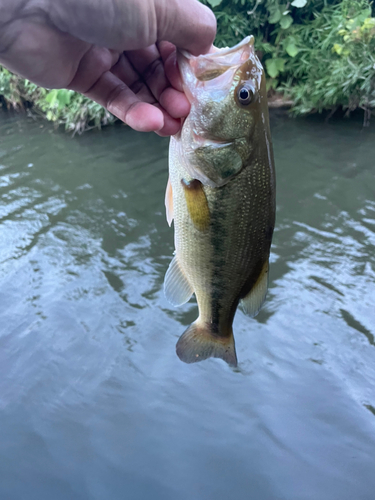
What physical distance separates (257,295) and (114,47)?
48.7 inches

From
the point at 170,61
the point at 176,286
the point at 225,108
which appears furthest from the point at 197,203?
the point at 170,61

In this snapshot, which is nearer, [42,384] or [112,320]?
[42,384]

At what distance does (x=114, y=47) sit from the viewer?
1.51 meters

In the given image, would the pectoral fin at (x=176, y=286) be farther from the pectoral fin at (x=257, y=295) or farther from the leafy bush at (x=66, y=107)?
the leafy bush at (x=66, y=107)

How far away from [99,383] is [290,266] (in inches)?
95.6

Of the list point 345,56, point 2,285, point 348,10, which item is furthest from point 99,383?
point 348,10

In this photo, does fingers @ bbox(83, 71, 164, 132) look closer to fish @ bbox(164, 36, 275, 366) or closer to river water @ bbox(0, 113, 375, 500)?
fish @ bbox(164, 36, 275, 366)

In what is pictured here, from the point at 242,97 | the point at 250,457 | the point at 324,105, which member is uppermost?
the point at 242,97

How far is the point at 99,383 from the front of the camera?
3225mm

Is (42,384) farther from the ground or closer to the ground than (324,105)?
closer to the ground

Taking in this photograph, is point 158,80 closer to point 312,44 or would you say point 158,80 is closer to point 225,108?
point 225,108

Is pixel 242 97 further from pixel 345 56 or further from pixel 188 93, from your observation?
pixel 345 56

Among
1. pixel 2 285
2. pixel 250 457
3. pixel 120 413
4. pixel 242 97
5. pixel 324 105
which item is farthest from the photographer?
pixel 324 105

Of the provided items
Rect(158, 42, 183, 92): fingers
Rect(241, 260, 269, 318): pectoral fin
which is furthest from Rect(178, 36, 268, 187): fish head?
Rect(241, 260, 269, 318): pectoral fin
